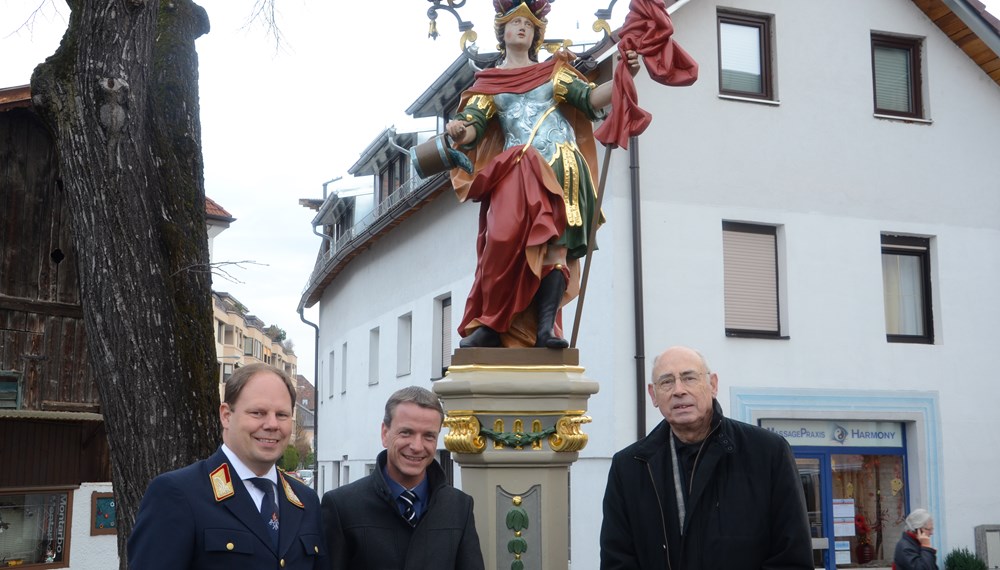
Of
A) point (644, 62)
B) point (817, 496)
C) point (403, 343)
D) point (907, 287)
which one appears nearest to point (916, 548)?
point (644, 62)

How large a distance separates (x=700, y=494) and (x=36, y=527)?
14100 mm

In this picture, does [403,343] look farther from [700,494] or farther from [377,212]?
[700,494]

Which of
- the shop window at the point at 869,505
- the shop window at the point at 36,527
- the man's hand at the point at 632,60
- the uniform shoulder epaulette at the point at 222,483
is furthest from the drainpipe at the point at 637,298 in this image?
the uniform shoulder epaulette at the point at 222,483

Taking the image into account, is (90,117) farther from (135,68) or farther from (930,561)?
(930,561)

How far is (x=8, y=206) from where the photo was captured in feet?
51.2

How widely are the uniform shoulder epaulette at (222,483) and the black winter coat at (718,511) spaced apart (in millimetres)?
1367

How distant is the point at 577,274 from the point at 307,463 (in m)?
80.3

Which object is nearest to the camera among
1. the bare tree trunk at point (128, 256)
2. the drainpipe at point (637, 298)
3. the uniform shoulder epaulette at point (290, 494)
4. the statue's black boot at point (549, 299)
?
the uniform shoulder epaulette at point (290, 494)

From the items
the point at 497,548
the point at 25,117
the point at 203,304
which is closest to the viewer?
the point at 497,548

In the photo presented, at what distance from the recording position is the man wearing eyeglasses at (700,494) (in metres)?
3.80

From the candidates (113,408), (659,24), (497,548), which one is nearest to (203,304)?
(113,408)

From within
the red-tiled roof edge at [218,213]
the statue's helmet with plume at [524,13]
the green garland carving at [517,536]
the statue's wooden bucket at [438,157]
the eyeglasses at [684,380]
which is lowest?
the green garland carving at [517,536]

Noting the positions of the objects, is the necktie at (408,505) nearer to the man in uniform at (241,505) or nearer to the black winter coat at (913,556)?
the man in uniform at (241,505)

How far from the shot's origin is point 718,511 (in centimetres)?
383
